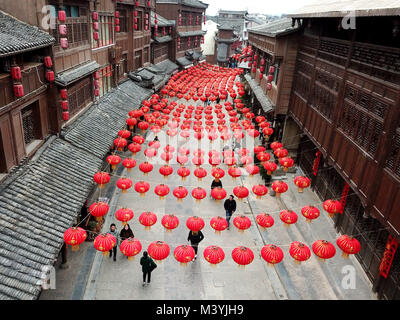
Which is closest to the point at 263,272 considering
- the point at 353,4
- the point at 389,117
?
the point at 389,117

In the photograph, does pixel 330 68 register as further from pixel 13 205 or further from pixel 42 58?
pixel 13 205

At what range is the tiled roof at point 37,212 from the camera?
8.34 meters

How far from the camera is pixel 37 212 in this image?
10.6 metres

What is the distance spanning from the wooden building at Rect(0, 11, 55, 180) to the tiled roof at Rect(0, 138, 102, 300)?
703mm

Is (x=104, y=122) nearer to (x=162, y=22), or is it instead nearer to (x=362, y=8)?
(x=362, y=8)

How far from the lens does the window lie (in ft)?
71.0

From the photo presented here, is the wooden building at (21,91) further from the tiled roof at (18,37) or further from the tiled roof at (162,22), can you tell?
the tiled roof at (162,22)

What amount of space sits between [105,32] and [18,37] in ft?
40.4

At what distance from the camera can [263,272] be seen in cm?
1341

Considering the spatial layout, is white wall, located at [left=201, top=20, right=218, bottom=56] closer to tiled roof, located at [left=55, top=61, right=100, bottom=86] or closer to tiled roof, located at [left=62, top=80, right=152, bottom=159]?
tiled roof, located at [left=62, top=80, right=152, bottom=159]

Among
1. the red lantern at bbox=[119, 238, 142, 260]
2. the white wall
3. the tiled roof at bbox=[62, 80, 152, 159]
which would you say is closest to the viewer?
the red lantern at bbox=[119, 238, 142, 260]

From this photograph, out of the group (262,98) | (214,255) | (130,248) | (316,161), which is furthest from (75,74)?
(262,98)

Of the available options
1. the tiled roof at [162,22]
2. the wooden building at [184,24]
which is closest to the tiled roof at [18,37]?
the tiled roof at [162,22]

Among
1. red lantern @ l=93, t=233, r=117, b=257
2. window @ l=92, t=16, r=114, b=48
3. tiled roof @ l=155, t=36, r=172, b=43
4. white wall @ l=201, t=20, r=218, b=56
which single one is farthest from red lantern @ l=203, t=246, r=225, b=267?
white wall @ l=201, t=20, r=218, b=56
